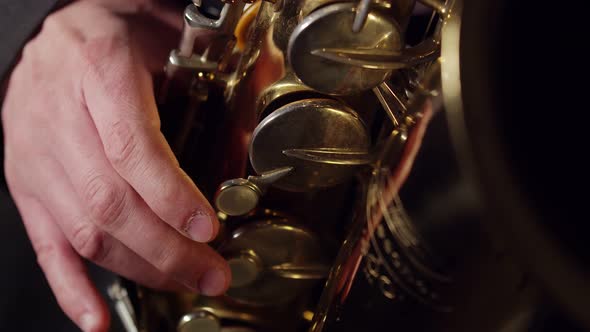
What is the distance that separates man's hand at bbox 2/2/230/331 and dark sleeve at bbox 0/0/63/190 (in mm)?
14

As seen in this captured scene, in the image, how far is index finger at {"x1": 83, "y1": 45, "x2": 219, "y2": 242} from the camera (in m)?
0.46

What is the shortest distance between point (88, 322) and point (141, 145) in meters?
0.19

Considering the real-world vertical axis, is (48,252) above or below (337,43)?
below

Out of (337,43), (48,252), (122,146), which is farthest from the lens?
(48,252)

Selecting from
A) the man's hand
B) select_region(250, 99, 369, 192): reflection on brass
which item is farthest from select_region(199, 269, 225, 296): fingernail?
select_region(250, 99, 369, 192): reflection on brass

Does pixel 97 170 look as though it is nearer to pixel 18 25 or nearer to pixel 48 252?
pixel 48 252

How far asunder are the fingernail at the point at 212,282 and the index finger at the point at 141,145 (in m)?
0.05

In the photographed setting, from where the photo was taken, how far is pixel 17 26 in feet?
2.26

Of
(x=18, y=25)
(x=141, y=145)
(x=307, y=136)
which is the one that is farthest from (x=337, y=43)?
(x=18, y=25)

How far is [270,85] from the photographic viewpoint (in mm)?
452

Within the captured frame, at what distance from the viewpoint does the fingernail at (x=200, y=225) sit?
1.50 feet

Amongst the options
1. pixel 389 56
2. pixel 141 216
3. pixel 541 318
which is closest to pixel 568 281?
pixel 541 318

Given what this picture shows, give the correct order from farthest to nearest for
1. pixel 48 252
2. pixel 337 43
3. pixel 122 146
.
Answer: pixel 48 252 < pixel 122 146 < pixel 337 43

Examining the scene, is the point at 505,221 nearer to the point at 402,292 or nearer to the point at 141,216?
the point at 402,292
